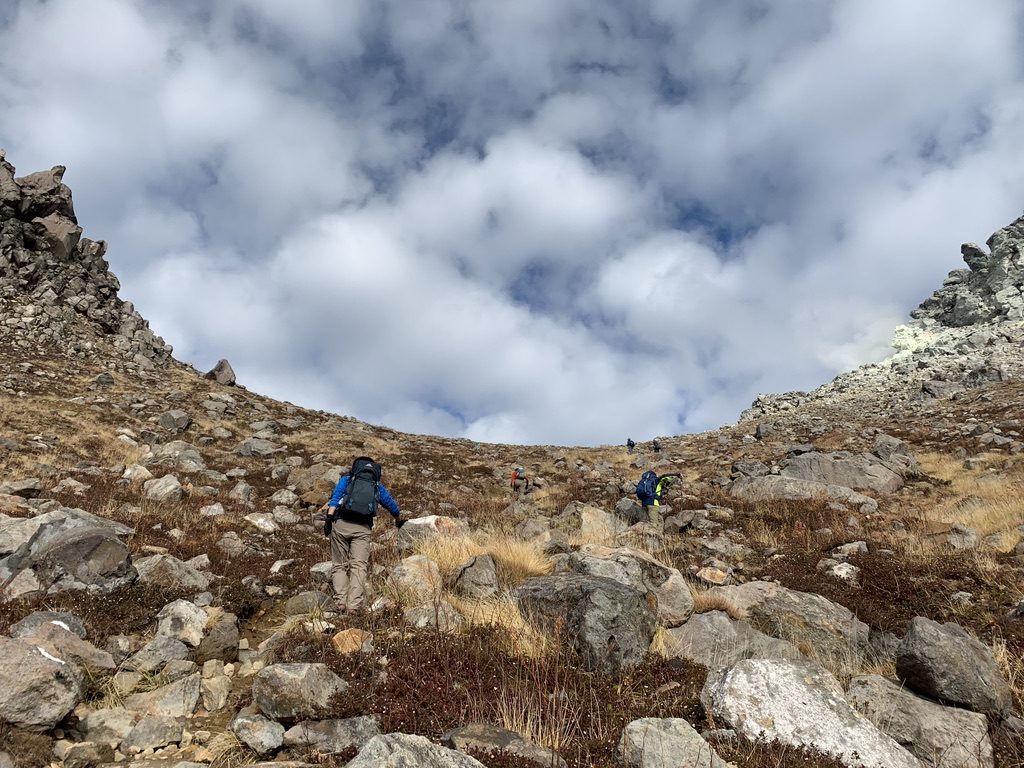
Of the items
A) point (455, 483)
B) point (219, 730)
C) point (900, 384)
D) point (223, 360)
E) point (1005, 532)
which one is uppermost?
point (900, 384)

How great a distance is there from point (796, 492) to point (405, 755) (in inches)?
700

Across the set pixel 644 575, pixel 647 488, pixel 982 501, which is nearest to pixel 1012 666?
pixel 644 575

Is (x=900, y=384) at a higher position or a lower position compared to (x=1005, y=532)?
higher

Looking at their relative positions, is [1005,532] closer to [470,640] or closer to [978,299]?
[470,640]

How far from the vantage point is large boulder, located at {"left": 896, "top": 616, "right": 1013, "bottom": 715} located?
5.28 m

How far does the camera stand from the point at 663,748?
167 inches

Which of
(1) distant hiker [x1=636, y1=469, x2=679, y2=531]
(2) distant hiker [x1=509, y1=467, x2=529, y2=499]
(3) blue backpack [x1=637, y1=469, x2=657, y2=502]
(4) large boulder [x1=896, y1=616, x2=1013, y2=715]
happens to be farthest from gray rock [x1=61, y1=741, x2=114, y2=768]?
(2) distant hiker [x1=509, y1=467, x2=529, y2=499]

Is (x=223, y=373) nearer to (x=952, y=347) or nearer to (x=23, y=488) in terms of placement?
(x=23, y=488)

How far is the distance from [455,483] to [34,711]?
2112 centimetres

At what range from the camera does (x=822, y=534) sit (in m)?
13.7

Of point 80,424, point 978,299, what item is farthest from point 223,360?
point 978,299

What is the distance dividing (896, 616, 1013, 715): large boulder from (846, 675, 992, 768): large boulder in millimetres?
172

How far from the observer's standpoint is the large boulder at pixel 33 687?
14.7ft

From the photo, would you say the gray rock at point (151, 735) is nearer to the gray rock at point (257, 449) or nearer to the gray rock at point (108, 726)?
the gray rock at point (108, 726)
